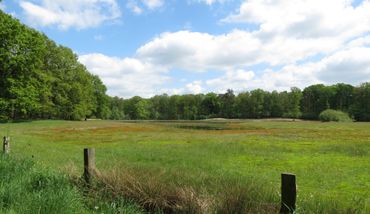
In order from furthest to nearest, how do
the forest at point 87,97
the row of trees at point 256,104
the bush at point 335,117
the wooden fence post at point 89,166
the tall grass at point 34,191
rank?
the row of trees at point 256,104, the bush at point 335,117, the forest at point 87,97, the wooden fence post at point 89,166, the tall grass at point 34,191

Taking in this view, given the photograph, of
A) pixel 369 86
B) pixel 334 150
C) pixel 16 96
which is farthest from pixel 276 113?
pixel 334 150

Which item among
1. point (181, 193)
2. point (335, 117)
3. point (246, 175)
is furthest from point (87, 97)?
point (181, 193)

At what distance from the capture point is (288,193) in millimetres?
6199

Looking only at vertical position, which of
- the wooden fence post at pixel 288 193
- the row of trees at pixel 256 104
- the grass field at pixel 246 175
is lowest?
the grass field at pixel 246 175

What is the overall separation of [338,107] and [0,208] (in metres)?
141

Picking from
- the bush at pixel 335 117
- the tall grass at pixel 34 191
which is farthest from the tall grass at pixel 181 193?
the bush at pixel 335 117

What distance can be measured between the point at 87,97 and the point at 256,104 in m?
80.3

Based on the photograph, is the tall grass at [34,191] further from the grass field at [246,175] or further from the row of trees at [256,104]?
the row of trees at [256,104]

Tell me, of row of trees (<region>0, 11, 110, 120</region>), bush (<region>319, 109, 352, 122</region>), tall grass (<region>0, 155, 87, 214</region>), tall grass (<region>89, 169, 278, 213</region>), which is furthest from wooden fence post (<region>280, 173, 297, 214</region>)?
bush (<region>319, 109, 352, 122</region>)

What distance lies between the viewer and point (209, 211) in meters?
7.25

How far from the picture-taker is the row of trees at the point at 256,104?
5086 inches

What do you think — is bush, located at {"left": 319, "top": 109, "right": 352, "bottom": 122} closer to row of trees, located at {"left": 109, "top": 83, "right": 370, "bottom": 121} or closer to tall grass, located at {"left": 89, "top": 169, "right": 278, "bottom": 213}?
row of trees, located at {"left": 109, "top": 83, "right": 370, "bottom": 121}

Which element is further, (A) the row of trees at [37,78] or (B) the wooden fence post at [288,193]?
(A) the row of trees at [37,78]

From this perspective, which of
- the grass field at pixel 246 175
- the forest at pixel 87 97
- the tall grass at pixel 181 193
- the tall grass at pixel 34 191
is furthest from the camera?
the forest at pixel 87 97
